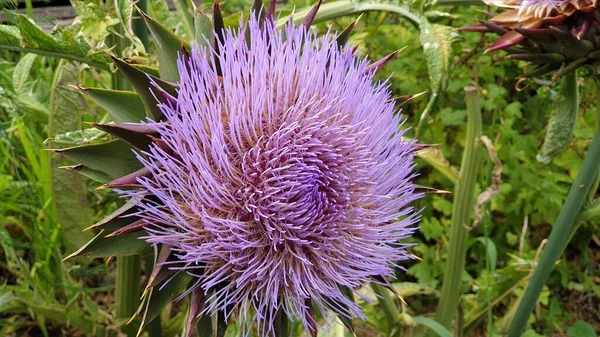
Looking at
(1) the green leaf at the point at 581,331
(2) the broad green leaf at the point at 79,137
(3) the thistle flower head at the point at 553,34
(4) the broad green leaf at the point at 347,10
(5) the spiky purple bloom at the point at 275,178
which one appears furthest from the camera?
(1) the green leaf at the point at 581,331

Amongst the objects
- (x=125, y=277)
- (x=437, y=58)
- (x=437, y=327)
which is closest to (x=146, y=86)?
(x=125, y=277)

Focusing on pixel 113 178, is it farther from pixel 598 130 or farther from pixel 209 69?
pixel 598 130

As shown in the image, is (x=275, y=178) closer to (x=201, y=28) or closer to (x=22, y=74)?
(x=201, y=28)

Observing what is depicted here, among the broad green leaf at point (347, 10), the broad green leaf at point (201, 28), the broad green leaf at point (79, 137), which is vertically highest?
the broad green leaf at point (201, 28)

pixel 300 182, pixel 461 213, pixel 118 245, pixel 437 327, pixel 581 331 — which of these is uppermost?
pixel 300 182

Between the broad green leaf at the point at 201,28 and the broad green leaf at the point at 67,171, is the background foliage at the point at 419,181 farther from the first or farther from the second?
the broad green leaf at the point at 201,28

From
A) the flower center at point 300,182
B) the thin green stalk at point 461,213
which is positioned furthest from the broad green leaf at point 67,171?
the thin green stalk at point 461,213

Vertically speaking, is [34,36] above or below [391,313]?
above
